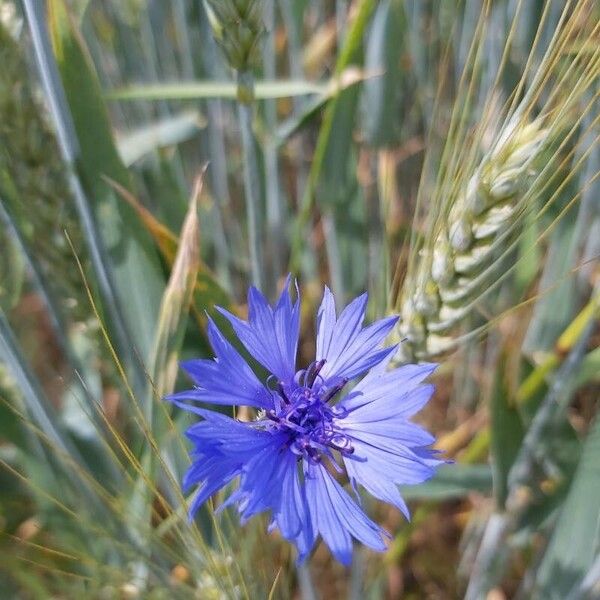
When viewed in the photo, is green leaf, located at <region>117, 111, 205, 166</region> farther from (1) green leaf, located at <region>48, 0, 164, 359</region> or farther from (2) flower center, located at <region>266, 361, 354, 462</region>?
(2) flower center, located at <region>266, 361, 354, 462</region>

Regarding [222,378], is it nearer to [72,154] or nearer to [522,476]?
[72,154]

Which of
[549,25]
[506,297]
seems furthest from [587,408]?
[549,25]

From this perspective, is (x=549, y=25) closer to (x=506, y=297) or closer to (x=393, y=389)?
(x=506, y=297)

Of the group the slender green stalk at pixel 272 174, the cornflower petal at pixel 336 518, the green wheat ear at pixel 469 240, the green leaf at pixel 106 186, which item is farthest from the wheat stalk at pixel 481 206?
the slender green stalk at pixel 272 174

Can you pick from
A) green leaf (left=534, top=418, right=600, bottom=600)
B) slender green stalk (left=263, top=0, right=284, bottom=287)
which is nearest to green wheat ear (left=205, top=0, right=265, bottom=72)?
slender green stalk (left=263, top=0, right=284, bottom=287)

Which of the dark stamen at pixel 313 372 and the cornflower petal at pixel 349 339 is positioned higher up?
the cornflower petal at pixel 349 339

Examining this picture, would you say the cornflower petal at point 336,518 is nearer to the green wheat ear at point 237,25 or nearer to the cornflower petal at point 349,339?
the cornflower petal at point 349,339

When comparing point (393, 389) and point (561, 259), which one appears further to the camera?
point (561, 259)
